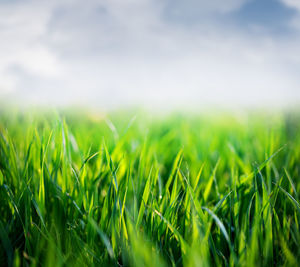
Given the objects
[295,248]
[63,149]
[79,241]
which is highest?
[63,149]

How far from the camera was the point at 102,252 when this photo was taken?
0.60m

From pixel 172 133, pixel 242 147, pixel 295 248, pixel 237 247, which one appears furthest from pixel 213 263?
pixel 172 133

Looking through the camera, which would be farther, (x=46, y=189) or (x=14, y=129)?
(x=14, y=129)

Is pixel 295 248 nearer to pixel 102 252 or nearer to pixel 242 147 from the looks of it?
pixel 102 252

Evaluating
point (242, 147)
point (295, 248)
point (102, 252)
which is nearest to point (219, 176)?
point (242, 147)

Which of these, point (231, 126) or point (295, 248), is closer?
point (295, 248)

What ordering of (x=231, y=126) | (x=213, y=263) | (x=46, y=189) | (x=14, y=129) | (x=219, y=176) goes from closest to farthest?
(x=213, y=263), (x=46, y=189), (x=219, y=176), (x=14, y=129), (x=231, y=126)

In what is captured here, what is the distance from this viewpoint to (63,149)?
2.41ft

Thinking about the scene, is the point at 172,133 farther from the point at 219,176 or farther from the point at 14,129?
the point at 14,129

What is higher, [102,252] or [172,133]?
[172,133]

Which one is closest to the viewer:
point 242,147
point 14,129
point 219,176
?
point 219,176

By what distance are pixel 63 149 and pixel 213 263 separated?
1.59 ft

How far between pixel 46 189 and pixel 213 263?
1.56 ft

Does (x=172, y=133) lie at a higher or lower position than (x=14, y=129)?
lower
